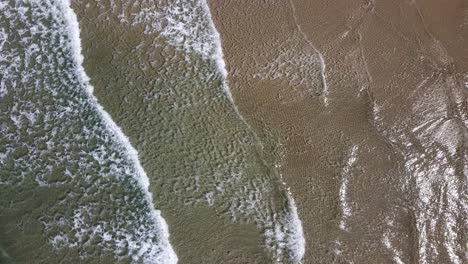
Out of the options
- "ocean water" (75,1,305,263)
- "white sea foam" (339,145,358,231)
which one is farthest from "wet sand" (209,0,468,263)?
"ocean water" (75,1,305,263)

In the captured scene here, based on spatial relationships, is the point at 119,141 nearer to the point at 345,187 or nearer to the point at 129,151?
the point at 129,151

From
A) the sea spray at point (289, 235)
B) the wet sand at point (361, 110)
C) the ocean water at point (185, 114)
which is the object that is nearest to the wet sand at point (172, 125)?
the ocean water at point (185, 114)

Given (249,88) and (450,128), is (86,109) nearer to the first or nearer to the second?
(249,88)

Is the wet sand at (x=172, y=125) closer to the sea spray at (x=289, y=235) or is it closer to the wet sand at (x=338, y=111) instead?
the wet sand at (x=338, y=111)

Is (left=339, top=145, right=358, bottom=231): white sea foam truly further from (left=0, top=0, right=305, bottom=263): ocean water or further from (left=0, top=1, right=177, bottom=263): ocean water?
(left=0, top=1, right=177, bottom=263): ocean water

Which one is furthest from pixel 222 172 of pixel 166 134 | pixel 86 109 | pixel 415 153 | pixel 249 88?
pixel 415 153

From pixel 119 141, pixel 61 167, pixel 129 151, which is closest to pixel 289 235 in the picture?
pixel 129 151
